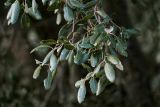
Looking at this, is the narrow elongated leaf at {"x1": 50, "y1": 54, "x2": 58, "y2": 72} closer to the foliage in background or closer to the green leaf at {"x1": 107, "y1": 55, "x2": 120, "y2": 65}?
the foliage in background

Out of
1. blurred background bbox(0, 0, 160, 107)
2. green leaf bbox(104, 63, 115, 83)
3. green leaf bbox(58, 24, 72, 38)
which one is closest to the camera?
green leaf bbox(104, 63, 115, 83)

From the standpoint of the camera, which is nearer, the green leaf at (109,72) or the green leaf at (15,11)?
the green leaf at (109,72)

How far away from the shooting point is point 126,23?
11.0 feet

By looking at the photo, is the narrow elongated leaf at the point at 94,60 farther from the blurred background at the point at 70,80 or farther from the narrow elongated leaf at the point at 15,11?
the blurred background at the point at 70,80

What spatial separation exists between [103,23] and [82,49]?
10 centimetres

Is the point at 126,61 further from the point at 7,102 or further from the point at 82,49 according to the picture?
the point at 82,49

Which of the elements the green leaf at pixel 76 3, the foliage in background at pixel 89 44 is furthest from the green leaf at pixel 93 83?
the green leaf at pixel 76 3

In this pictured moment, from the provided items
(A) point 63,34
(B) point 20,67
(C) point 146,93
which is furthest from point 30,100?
(A) point 63,34

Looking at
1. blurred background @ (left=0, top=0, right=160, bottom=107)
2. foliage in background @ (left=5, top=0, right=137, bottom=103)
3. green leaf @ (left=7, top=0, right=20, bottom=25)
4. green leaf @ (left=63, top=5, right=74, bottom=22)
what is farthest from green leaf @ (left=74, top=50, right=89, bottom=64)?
blurred background @ (left=0, top=0, right=160, bottom=107)

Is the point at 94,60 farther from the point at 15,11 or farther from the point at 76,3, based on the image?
the point at 15,11

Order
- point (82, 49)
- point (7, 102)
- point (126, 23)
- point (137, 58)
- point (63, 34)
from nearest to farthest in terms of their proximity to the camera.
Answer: point (82, 49)
point (63, 34)
point (7, 102)
point (126, 23)
point (137, 58)

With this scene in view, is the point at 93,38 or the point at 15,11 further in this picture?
the point at 15,11

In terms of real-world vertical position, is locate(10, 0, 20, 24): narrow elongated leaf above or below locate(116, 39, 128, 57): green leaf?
above

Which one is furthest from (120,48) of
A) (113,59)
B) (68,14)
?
(68,14)
